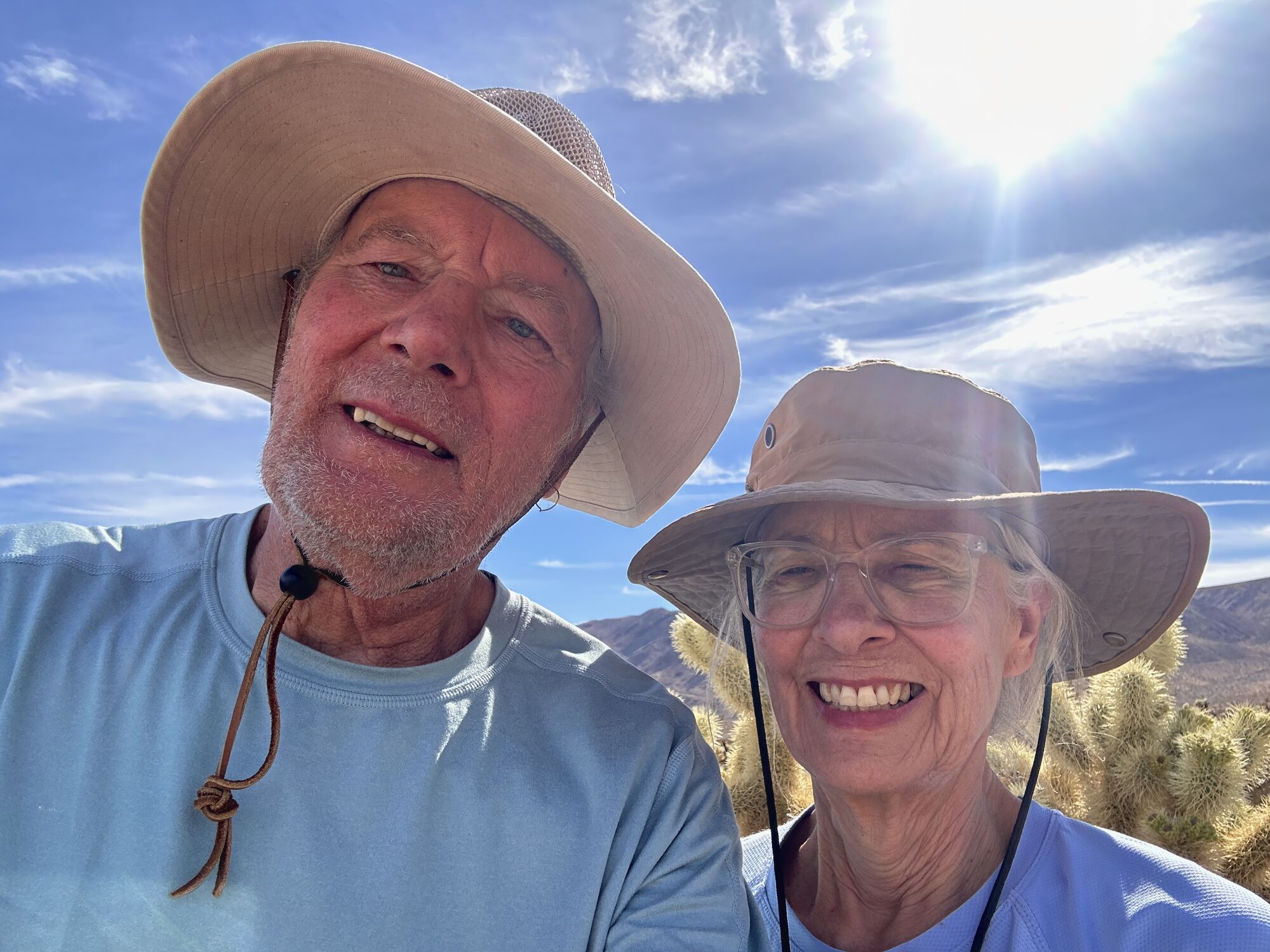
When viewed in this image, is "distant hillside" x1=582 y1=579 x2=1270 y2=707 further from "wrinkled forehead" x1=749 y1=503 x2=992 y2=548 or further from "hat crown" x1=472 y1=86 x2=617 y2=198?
"hat crown" x1=472 y1=86 x2=617 y2=198

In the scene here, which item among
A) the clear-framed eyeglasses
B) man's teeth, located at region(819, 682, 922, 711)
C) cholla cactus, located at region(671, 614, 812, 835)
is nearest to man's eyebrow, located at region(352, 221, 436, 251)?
the clear-framed eyeglasses

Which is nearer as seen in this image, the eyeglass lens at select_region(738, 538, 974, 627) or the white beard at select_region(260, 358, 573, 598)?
the white beard at select_region(260, 358, 573, 598)

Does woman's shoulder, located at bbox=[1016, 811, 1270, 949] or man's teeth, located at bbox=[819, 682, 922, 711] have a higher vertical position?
man's teeth, located at bbox=[819, 682, 922, 711]

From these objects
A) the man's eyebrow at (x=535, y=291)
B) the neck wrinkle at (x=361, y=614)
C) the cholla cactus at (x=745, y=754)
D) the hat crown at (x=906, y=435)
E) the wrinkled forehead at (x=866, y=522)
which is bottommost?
the cholla cactus at (x=745, y=754)

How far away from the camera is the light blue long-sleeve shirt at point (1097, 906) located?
1896 millimetres

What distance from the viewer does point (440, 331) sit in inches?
81.2

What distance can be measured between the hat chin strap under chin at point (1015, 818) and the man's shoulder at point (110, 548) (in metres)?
1.45

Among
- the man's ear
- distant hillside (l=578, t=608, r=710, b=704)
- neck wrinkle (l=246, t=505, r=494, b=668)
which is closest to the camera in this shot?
neck wrinkle (l=246, t=505, r=494, b=668)

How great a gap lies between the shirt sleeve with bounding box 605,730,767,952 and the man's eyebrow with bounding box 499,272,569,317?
1165 millimetres

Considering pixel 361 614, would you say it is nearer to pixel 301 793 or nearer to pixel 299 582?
pixel 299 582

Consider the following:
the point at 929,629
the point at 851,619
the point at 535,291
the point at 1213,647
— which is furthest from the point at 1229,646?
the point at 535,291

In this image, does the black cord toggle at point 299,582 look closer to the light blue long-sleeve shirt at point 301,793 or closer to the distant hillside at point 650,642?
the light blue long-sleeve shirt at point 301,793

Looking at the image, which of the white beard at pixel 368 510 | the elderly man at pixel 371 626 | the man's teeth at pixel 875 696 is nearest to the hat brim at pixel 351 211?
the elderly man at pixel 371 626

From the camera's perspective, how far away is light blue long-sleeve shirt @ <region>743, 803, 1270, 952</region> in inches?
74.6
